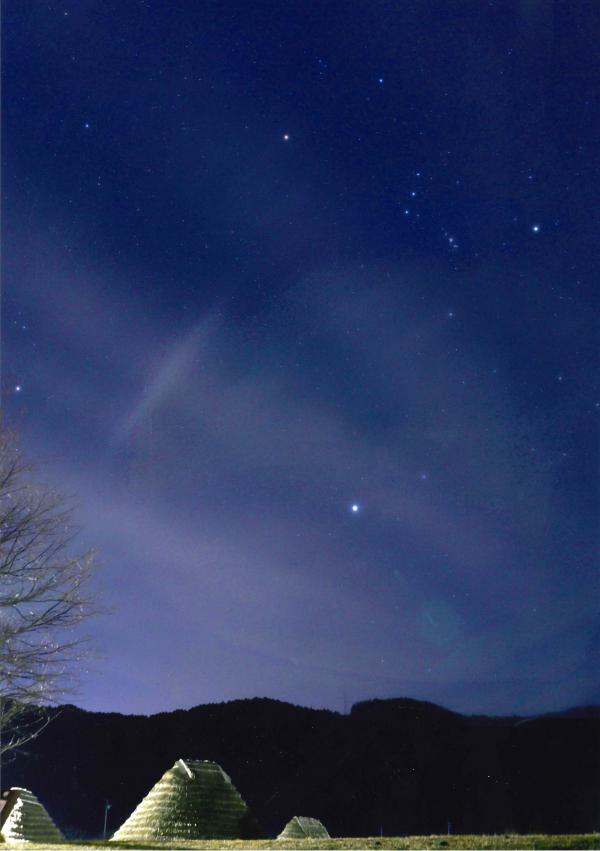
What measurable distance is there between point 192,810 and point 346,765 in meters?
46.2

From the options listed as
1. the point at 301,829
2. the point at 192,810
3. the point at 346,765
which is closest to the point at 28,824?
the point at 192,810

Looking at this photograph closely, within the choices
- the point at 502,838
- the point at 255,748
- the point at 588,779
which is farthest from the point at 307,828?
the point at 255,748

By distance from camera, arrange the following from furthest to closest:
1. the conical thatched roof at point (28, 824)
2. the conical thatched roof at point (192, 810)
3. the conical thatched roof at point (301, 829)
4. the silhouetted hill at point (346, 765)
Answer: the silhouetted hill at point (346, 765) → the conical thatched roof at point (301, 829) → the conical thatched roof at point (28, 824) → the conical thatched roof at point (192, 810)

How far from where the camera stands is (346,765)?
227 feet

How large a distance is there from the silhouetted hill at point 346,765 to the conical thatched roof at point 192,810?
104ft

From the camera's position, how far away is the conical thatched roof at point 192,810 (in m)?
25.2

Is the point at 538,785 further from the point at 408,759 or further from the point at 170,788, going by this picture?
the point at 170,788

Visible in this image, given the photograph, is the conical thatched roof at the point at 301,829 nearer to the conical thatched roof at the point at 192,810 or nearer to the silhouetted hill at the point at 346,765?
the conical thatched roof at the point at 192,810

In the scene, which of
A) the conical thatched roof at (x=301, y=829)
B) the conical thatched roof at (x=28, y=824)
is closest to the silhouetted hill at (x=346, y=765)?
the conical thatched roof at (x=301, y=829)

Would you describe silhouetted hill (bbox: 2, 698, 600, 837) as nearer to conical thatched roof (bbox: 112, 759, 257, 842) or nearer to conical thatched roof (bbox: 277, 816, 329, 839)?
conical thatched roof (bbox: 277, 816, 329, 839)

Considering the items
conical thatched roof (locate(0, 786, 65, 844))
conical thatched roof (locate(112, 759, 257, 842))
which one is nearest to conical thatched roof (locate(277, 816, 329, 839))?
conical thatched roof (locate(112, 759, 257, 842))

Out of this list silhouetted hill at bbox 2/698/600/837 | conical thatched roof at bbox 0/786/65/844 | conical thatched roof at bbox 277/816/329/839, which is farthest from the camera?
silhouetted hill at bbox 2/698/600/837

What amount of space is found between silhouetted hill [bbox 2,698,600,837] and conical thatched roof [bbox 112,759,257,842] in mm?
31787

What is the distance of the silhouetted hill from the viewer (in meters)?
57.2
